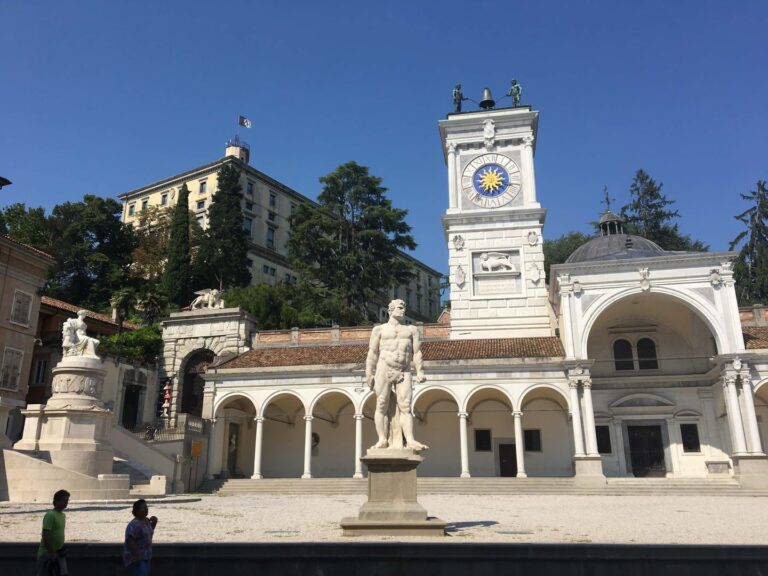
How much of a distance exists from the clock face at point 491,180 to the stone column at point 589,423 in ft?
43.6

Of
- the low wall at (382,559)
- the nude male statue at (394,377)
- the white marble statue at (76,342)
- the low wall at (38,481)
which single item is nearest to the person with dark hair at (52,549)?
the low wall at (382,559)

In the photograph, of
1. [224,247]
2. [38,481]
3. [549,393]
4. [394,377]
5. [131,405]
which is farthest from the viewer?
[224,247]

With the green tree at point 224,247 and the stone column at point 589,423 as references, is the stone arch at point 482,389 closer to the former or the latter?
the stone column at point 589,423

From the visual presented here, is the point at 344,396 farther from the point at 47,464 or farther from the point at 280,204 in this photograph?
the point at 280,204

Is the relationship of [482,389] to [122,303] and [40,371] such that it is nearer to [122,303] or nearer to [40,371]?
[40,371]

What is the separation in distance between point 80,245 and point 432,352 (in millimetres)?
33783

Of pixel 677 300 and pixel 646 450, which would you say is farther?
pixel 646 450

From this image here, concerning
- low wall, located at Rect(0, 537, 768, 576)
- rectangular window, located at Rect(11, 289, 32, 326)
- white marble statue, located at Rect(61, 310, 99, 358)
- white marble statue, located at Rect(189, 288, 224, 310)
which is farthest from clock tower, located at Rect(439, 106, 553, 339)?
low wall, located at Rect(0, 537, 768, 576)

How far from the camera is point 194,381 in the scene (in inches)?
1528

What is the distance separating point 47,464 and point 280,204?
50237 millimetres

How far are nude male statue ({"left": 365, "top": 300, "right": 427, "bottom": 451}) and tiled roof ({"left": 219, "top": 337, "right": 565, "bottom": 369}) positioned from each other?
59.9 ft

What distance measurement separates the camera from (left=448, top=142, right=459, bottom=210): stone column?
1448 inches

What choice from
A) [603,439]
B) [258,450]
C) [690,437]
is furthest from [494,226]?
[258,450]

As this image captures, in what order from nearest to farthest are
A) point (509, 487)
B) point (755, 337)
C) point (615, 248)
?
point (509, 487) < point (755, 337) < point (615, 248)
